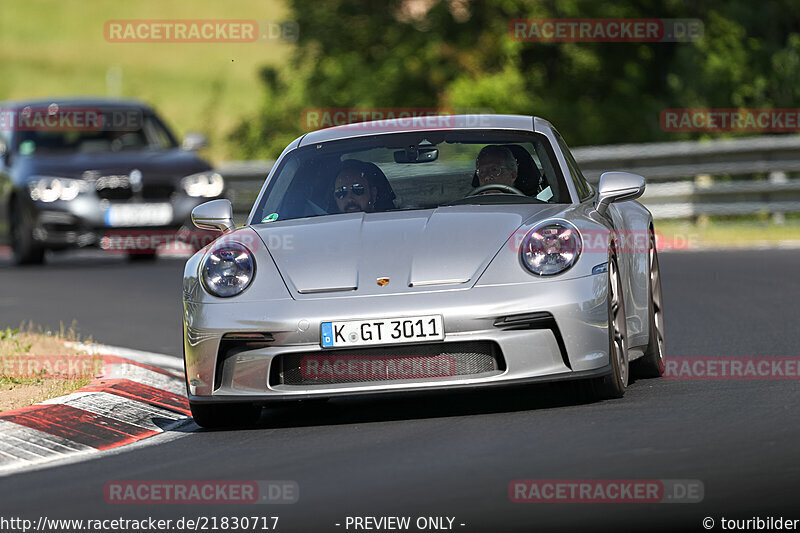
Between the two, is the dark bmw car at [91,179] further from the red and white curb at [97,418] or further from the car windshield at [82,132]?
the red and white curb at [97,418]

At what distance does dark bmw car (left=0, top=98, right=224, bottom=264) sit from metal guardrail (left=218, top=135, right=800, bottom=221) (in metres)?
5.50

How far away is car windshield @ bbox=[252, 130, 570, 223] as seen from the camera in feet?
26.1

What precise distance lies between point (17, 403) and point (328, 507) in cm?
313

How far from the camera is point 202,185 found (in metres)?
18.7

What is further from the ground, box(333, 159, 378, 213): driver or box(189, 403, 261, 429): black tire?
box(333, 159, 378, 213): driver

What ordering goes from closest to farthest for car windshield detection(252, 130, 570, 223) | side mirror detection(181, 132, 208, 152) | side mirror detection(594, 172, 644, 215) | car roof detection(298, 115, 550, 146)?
side mirror detection(594, 172, 644, 215), car windshield detection(252, 130, 570, 223), car roof detection(298, 115, 550, 146), side mirror detection(181, 132, 208, 152)

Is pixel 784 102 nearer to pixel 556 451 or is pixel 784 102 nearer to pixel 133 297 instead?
pixel 133 297

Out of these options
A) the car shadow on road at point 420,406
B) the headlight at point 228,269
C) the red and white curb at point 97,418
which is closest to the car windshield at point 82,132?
the red and white curb at point 97,418

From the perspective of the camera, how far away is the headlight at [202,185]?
1855 cm

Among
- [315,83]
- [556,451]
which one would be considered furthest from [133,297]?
[315,83]

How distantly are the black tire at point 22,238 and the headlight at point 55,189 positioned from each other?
11.8 inches

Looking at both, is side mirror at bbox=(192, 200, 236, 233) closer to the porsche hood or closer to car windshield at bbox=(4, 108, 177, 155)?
the porsche hood

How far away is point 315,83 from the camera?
3944cm

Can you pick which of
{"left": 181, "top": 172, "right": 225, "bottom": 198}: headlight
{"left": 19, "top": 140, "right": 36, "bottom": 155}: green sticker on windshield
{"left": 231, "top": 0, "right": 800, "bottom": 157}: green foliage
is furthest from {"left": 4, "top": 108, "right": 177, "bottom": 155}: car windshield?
{"left": 231, "top": 0, "right": 800, "bottom": 157}: green foliage
